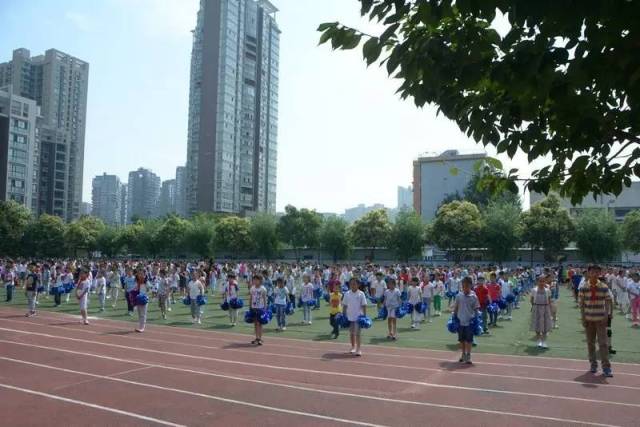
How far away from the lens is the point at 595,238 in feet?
175

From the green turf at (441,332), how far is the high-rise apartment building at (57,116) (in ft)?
349

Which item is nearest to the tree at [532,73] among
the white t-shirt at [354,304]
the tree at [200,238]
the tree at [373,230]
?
the white t-shirt at [354,304]

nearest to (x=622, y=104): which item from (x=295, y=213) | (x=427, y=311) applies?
(x=427, y=311)

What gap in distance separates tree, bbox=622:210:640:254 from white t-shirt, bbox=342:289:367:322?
47840 mm

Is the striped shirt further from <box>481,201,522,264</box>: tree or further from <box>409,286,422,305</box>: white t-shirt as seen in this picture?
<box>481,201,522,264</box>: tree

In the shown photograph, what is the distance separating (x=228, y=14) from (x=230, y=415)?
374 feet

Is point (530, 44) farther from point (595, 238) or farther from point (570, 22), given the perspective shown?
point (595, 238)

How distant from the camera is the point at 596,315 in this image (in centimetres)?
1074

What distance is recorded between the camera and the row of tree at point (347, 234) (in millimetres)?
53906

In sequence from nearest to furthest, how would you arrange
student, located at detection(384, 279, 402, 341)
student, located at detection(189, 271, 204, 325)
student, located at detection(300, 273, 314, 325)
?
student, located at detection(384, 279, 402, 341)
student, located at detection(300, 273, 314, 325)
student, located at detection(189, 271, 204, 325)

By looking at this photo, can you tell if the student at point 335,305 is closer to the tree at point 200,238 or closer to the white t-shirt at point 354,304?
the white t-shirt at point 354,304

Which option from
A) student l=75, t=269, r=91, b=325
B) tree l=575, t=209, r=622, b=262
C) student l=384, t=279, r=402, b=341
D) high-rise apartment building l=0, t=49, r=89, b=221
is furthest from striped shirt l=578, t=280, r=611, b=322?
high-rise apartment building l=0, t=49, r=89, b=221

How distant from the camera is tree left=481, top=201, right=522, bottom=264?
55.8m

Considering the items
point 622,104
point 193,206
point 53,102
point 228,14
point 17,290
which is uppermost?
point 228,14
